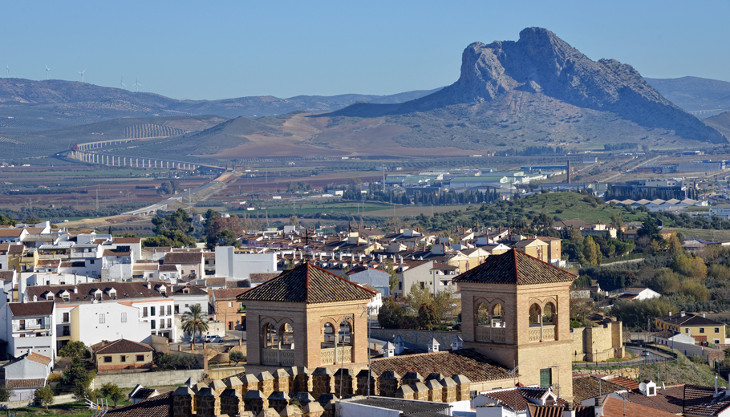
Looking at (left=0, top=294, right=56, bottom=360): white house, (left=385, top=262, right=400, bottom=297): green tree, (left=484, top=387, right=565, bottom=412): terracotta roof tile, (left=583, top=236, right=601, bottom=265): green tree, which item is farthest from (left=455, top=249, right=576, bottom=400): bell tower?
(left=583, top=236, right=601, bottom=265): green tree

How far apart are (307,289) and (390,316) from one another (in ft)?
107

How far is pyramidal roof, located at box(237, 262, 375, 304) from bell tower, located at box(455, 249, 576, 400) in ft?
5.82

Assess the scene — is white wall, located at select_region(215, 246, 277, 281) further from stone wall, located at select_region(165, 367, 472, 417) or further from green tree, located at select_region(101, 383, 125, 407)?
stone wall, located at select_region(165, 367, 472, 417)

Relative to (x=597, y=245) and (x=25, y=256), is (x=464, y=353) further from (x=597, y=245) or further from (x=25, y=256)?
(x=597, y=245)

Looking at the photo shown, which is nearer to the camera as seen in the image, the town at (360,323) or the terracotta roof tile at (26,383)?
the town at (360,323)


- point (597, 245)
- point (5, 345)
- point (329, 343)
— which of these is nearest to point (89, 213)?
point (597, 245)

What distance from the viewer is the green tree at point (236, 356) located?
48.1 meters

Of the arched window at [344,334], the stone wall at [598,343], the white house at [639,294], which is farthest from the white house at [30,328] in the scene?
the arched window at [344,334]

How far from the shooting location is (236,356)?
1913 inches

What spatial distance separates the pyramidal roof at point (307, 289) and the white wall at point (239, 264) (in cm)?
4775

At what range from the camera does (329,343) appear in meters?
20.9

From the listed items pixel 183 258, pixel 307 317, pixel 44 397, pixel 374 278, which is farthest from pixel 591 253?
pixel 307 317

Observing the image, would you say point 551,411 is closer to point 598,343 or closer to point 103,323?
point 598,343

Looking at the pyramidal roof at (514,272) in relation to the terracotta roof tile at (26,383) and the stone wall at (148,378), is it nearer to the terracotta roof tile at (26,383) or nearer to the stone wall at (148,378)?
the stone wall at (148,378)
